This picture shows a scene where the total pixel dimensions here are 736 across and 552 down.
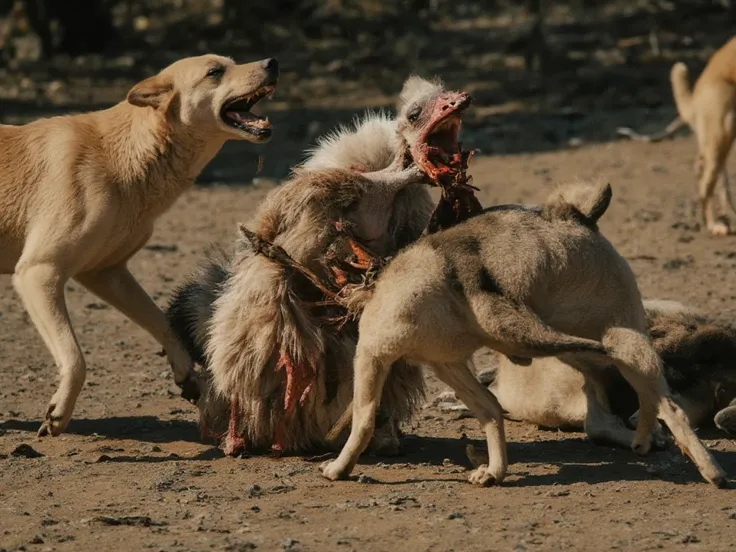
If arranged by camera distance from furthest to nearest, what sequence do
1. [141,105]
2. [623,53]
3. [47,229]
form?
1. [623,53]
2. [141,105]
3. [47,229]

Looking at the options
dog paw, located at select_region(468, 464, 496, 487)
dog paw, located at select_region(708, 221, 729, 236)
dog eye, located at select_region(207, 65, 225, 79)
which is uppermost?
dog eye, located at select_region(207, 65, 225, 79)

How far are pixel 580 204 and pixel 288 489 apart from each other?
1.56 meters

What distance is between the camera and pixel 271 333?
5902 millimetres

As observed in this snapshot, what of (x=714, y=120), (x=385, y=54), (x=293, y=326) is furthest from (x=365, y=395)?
(x=385, y=54)

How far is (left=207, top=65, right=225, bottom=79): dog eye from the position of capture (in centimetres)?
718

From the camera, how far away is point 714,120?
1227cm

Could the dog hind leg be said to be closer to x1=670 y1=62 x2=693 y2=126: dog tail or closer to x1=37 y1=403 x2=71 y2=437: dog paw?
x1=37 y1=403 x2=71 y2=437: dog paw

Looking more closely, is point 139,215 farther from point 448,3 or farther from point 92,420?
point 448,3

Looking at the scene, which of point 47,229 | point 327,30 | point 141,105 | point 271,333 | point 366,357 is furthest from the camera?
point 327,30

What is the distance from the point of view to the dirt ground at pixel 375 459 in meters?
4.89

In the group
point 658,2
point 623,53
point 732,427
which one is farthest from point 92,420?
point 658,2

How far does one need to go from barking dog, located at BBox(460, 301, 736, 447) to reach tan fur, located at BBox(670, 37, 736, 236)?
5.29 meters

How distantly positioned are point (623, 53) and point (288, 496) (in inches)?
583

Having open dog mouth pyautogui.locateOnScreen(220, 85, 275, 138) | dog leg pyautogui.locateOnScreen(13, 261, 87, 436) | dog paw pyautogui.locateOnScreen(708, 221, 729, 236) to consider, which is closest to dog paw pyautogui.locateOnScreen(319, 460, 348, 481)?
dog leg pyautogui.locateOnScreen(13, 261, 87, 436)
